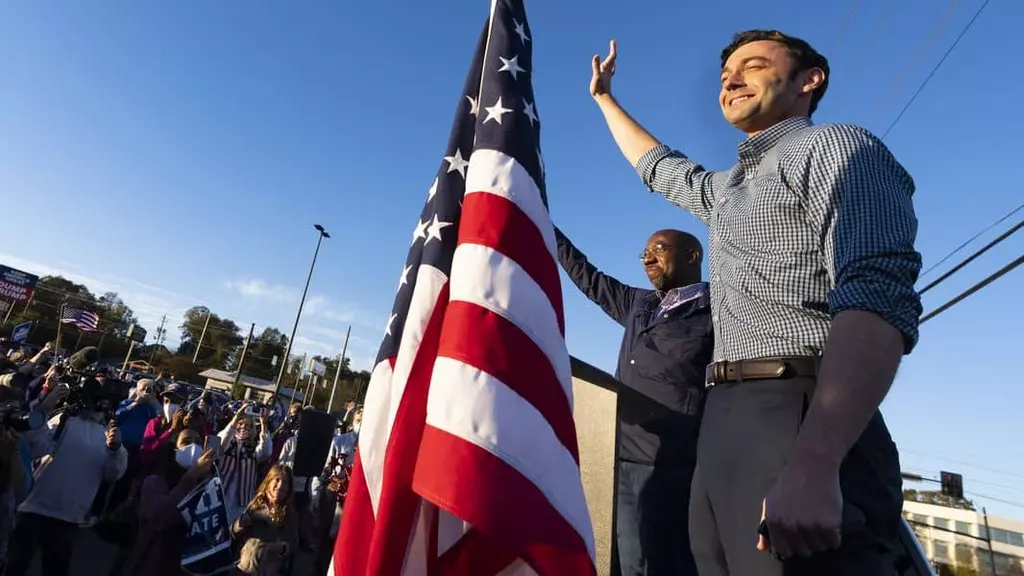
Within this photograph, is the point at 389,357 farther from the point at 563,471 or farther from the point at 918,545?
the point at 918,545

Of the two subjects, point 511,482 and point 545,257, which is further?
point 545,257

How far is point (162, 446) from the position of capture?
22.2ft

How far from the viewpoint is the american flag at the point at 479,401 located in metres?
1.49

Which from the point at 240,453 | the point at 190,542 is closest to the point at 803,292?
the point at 190,542

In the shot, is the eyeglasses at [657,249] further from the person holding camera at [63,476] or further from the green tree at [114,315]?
the green tree at [114,315]

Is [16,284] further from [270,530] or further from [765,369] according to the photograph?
[765,369]

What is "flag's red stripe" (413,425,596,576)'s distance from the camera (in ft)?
4.72

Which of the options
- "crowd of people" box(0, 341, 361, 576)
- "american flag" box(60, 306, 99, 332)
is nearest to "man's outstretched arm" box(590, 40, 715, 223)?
"crowd of people" box(0, 341, 361, 576)

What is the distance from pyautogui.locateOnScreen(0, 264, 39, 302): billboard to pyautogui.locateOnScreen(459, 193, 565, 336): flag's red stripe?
72.5 meters

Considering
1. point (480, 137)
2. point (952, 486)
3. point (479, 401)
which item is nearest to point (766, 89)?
point (480, 137)

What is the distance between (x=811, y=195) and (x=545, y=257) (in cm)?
80

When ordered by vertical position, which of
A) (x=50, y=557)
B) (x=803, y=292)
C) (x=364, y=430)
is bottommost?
(x=50, y=557)

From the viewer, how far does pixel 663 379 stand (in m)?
2.61

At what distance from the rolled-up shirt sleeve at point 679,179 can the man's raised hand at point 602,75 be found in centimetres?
54
